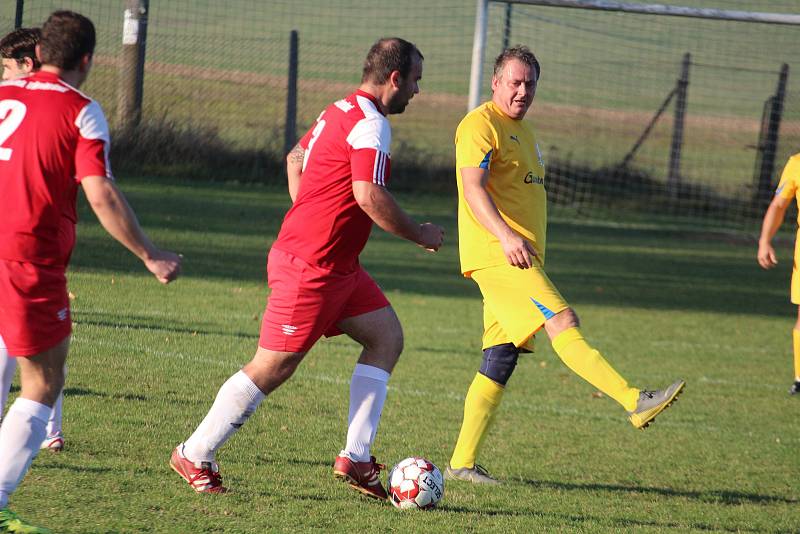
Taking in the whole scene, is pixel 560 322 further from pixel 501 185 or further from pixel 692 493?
pixel 692 493

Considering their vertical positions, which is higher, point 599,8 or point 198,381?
point 599,8

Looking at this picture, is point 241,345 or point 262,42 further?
point 262,42

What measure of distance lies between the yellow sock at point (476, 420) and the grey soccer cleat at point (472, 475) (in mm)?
23

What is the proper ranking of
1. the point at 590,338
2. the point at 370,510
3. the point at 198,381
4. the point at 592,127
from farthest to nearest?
the point at 592,127 < the point at 590,338 < the point at 198,381 < the point at 370,510

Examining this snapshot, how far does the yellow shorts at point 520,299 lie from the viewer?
5.24 metres

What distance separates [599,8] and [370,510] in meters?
7.84

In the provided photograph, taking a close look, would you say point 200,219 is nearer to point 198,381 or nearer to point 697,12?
point 697,12

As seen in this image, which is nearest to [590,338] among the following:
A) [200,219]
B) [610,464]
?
[610,464]

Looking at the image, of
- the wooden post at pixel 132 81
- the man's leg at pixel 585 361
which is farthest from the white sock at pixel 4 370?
the wooden post at pixel 132 81

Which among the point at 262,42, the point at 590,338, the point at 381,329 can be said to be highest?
the point at 262,42

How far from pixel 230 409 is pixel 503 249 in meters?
1.41

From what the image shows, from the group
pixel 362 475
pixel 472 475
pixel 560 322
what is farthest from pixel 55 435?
pixel 560 322

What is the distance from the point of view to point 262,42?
21.6 meters

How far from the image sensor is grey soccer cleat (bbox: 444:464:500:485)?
5.53 metres
